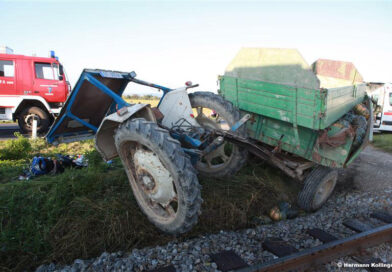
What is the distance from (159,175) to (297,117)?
2.36 meters

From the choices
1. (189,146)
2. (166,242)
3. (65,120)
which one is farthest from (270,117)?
(65,120)

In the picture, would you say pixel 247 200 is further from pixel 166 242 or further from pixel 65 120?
pixel 65 120

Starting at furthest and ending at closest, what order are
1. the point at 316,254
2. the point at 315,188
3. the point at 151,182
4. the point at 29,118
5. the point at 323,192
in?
the point at 29,118 < the point at 323,192 < the point at 315,188 < the point at 151,182 < the point at 316,254

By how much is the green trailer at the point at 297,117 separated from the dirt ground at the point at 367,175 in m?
1.32

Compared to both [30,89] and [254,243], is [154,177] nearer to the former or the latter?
[254,243]

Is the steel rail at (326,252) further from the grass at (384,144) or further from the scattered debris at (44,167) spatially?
the grass at (384,144)

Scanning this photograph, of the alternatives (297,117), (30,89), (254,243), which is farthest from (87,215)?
(30,89)

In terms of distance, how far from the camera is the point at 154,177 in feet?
10.5

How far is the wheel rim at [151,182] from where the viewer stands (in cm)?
311

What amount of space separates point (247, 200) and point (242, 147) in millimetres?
856

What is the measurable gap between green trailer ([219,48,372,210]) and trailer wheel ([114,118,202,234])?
1.59m

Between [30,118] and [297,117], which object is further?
[30,118]

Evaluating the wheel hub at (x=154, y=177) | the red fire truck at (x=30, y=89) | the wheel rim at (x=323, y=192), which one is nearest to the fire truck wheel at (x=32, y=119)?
the red fire truck at (x=30, y=89)

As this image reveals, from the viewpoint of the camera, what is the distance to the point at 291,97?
4.05m
